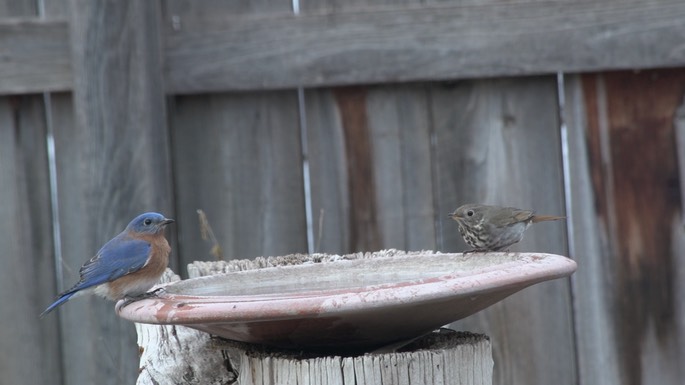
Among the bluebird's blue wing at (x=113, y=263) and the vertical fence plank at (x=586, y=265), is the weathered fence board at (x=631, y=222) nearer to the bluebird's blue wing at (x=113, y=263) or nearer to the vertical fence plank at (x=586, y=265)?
the vertical fence plank at (x=586, y=265)

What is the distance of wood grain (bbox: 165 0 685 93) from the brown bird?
1.96 ft

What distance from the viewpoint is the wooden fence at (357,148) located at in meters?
4.12

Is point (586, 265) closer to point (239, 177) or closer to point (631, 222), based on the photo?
point (631, 222)

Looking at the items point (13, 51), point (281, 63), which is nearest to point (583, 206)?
point (281, 63)

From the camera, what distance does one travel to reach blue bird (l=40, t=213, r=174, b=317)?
12.0 feet

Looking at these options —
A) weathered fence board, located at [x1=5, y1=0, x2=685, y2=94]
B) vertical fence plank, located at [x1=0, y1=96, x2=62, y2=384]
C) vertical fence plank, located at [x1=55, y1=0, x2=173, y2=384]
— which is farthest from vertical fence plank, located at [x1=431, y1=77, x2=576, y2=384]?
vertical fence plank, located at [x1=0, y1=96, x2=62, y2=384]

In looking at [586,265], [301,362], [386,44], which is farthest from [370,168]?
[301,362]

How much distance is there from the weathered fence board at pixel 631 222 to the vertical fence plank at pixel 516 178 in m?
0.11

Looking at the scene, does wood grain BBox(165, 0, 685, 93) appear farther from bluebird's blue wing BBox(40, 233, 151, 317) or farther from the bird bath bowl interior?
the bird bath bowl interior

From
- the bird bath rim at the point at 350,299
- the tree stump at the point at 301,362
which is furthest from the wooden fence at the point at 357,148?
the bird bath rim at the point at 350,299

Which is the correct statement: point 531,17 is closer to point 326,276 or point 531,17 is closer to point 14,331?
point 326,276

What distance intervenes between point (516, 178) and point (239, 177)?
1.21 meters

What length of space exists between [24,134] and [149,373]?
1.62m

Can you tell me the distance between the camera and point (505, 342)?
4285 millimetres
